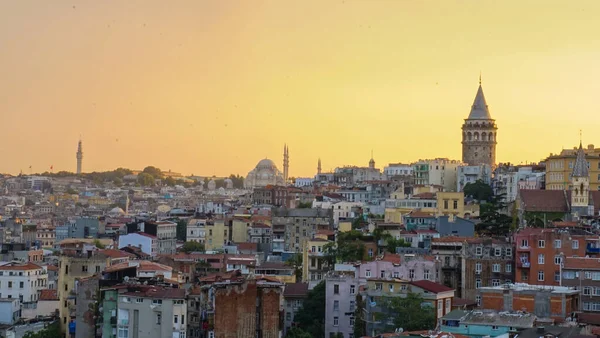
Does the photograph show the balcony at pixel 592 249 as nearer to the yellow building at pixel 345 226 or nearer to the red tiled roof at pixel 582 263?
the red tiled roof at pixel 582 263

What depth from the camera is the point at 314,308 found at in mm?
40406

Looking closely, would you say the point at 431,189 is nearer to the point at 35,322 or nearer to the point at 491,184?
the point at 491,184

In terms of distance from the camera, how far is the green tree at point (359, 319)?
36.7 metres

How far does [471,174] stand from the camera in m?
79.5

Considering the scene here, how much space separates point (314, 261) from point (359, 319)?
35.0 ft

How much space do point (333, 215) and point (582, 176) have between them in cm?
1828

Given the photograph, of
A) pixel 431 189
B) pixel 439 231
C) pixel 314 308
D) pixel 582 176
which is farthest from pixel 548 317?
pixel 431 189

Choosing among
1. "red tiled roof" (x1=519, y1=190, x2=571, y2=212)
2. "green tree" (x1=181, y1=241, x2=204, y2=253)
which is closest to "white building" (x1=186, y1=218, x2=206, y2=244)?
"green tree" (x1=181, y1=241, x2=204, y2=253)

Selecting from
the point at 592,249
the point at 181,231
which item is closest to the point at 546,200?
the point at 592,249

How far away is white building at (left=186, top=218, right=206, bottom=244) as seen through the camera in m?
69.7

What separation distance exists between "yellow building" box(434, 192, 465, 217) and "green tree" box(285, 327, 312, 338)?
66.1 feet

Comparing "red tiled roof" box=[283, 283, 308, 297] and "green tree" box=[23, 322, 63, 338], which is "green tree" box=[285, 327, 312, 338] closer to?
"red tiled roof" box=[283, 283, 308, 297]

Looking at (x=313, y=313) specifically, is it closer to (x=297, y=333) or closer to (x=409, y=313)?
(x=297, y=333)

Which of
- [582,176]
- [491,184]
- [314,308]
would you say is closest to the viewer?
[314,308]
